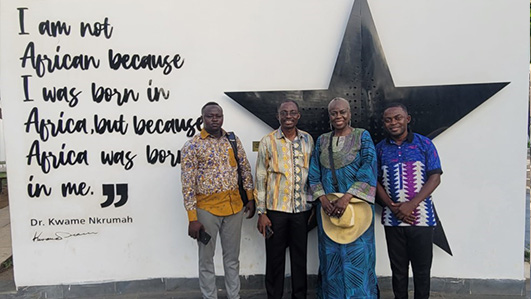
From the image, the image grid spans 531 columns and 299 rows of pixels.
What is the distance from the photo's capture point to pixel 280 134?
287cm

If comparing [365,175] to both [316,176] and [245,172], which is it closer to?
[316,176]

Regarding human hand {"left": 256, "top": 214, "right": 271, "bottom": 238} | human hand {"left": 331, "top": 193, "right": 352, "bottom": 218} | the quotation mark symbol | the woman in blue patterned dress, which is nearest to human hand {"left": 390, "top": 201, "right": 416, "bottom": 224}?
the woman in blue patterned dress

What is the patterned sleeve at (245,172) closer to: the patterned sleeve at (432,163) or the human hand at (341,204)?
the human hand at (341,204)

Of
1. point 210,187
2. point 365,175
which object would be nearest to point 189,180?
point 210,187

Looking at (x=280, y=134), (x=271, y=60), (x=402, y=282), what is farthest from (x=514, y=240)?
(x=271, y=60)

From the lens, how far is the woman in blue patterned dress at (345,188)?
8.74 feet

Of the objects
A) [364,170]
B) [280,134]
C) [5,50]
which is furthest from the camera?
[5,50]

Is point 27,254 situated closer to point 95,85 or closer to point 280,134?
point 95,85

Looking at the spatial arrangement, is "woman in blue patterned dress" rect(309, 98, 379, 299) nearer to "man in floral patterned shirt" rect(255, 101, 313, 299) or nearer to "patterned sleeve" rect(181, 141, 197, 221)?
"man in floral patterned shirt" rect(255, 101, 313, 299)

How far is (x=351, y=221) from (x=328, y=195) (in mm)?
254

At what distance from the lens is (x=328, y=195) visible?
2.74m

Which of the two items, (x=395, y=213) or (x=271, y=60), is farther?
(x=271, y=60)

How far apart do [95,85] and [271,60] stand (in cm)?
168
